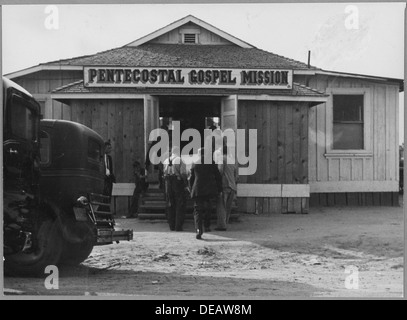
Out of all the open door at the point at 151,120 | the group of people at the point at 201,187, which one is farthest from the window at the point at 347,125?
the open door at the point at 151,120

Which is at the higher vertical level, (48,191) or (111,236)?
(48,191)

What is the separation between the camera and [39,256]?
5750 millimetres

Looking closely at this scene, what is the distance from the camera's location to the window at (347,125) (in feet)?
24.5

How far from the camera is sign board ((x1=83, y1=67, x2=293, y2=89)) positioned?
20.5 ft

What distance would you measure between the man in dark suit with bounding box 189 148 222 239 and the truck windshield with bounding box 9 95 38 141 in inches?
61.6

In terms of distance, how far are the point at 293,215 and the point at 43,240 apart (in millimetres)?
2683

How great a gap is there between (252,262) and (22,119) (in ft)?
7.98

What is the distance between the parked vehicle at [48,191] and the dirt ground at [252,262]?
17 cm

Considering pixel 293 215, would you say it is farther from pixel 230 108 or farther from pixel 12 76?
pixel 12 76

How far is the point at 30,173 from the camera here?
583 cm

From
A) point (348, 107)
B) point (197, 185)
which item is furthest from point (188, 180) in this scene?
point (348, 107)
